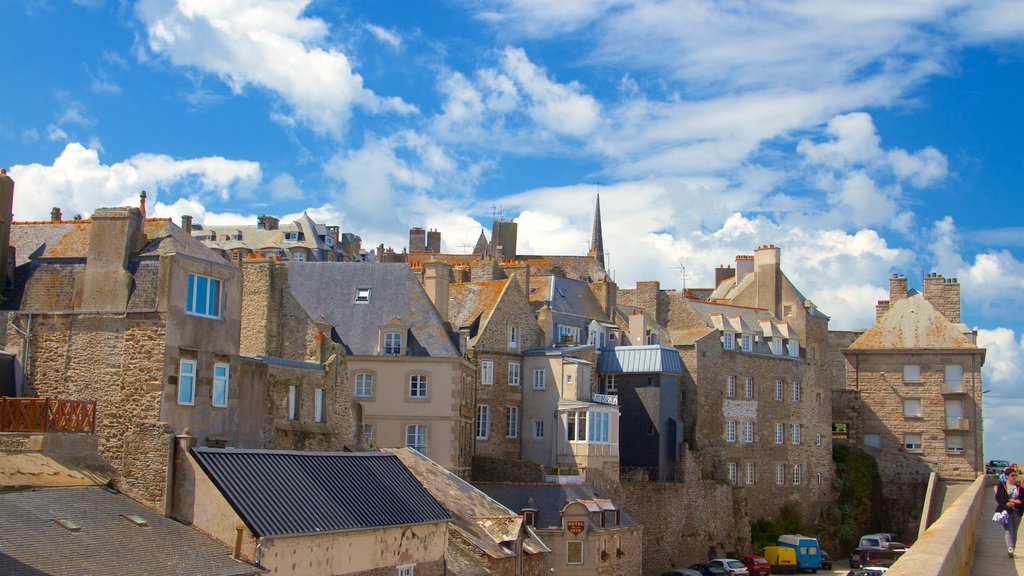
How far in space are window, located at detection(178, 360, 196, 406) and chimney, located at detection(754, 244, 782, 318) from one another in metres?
39.6

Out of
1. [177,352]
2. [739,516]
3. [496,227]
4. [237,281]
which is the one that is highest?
[496,227]

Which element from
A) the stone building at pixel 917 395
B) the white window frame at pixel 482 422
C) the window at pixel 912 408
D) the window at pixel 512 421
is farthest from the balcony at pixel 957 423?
the white window frame at pixel 482 422

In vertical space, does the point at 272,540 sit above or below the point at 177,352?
below

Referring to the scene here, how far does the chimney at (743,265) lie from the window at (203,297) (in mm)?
43363

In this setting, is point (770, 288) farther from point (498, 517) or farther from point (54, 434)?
point (54, 434)

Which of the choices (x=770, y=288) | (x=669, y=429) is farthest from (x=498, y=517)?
(x=770, y=288)

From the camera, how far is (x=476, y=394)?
43344mm

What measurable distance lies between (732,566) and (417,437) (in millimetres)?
13418

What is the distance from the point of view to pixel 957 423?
5722cm

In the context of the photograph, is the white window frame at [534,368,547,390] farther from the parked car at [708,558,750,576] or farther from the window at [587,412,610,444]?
the parked car at [708,558,750,576]

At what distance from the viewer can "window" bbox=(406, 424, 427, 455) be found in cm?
3919

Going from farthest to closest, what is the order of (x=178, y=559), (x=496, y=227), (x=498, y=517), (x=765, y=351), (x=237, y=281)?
(x=496, y=227) < (x=765, y=351) < (x=498, y=517) < (x=237, y=281) < (x=178, y=559)

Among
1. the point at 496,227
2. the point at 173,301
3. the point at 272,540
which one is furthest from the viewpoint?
the point at 496,227

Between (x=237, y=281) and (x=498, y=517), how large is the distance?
10.3 metres
